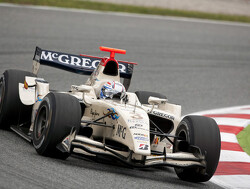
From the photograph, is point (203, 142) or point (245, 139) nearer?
point (203, 142)

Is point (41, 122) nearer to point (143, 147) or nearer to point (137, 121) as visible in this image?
point (137, 121)

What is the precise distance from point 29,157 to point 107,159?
3.27 ft

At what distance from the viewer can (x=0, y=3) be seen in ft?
59.0

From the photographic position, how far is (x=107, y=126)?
725 centimetres

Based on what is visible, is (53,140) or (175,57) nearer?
(53,140)

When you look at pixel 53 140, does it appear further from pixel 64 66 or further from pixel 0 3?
pixel 0 3

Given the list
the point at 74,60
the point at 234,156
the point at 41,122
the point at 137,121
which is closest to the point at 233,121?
the point at 234,156

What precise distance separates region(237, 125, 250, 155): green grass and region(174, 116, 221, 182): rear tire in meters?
1.85

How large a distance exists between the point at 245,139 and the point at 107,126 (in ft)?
10.5

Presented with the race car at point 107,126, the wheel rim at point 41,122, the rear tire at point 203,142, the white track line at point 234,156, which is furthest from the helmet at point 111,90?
the white track line at point 234,156

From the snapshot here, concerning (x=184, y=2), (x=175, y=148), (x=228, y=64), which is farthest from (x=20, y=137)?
(x=184, y=2)

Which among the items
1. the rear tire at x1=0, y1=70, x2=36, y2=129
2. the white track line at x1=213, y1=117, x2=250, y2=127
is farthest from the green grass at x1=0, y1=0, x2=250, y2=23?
the rear tire at x1=0, y1=70, x2=36, y2=129

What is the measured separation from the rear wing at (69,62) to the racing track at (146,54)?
1.51 meters

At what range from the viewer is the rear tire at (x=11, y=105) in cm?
859
